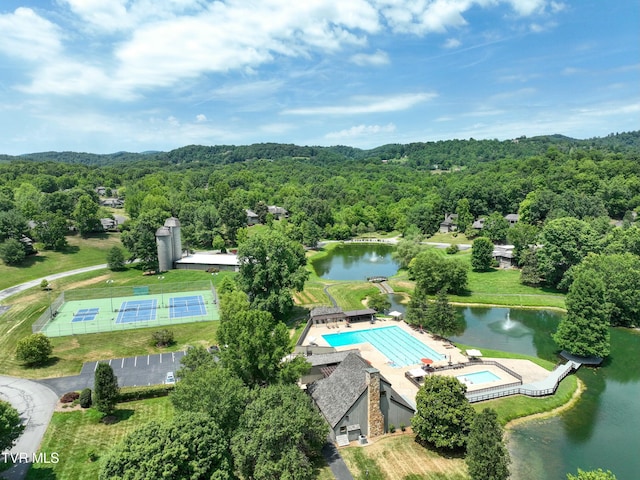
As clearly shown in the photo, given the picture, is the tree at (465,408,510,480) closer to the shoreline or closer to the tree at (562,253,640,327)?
the shoreline

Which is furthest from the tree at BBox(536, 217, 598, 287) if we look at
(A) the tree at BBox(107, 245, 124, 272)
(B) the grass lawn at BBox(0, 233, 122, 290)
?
(B) the grass lawn at BBox(0, 233, 122, 290)

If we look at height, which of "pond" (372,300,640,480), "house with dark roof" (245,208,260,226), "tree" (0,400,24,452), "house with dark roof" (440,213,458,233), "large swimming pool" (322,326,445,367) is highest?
"house with dark roof" (245,208,260,226)

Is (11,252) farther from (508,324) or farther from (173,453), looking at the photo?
(508,324)

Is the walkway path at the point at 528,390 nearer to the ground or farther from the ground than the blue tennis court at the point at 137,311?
nearer to the ground

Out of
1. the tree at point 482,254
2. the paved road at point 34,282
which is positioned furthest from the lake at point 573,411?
the paved road at point 34,282

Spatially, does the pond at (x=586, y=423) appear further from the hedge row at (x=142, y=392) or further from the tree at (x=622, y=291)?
the hedge row at (x=142, y=392)

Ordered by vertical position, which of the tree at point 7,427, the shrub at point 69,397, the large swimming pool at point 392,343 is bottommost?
the large swimming pool at point 392,343

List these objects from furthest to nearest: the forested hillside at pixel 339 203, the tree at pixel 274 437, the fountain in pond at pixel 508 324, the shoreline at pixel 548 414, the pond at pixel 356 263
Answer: the forested hillside at pixel 339 203 < the pond at pixel 356 263 < the fountain in pond at pixel 508 324 < the shoreline at pixel 548 414 < the tree at pixel 274 437
